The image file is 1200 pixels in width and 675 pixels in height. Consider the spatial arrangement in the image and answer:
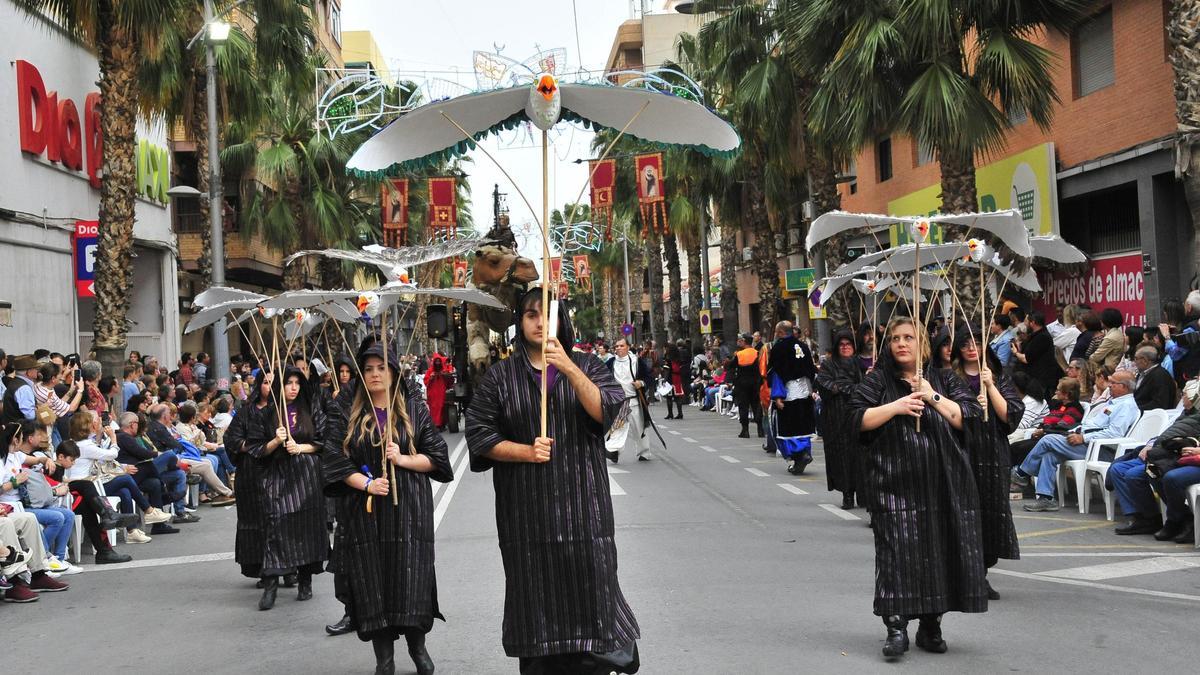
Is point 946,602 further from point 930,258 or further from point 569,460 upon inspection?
point 930,258

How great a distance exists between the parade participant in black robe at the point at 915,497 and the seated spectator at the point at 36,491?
7.01 metres

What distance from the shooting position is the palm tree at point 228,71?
24734 millimetres

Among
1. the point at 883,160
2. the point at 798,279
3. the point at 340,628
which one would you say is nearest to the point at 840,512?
the point at 340,628

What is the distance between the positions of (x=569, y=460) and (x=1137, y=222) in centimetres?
1864

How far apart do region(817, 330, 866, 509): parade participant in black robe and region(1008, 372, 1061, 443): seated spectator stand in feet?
8.15

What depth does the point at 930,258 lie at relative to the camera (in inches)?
507

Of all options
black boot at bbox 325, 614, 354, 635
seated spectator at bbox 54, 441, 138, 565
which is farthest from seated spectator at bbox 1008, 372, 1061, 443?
seated spectator at bbox 54, 441, 138, 565

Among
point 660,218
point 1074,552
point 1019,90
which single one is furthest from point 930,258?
point 660,218

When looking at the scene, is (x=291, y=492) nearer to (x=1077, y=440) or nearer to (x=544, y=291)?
(x=544, y=291)

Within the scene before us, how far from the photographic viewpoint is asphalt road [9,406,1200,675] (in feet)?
22.2

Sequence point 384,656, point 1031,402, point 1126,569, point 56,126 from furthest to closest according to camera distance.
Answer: point 56,126 → point 1031,402 → point 1126,569 → point 384,656

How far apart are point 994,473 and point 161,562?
7350 mm

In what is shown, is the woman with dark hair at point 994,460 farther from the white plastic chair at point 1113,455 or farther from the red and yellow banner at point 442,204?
the red and yellow banner at point 442,204

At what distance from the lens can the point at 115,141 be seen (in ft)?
63.9
